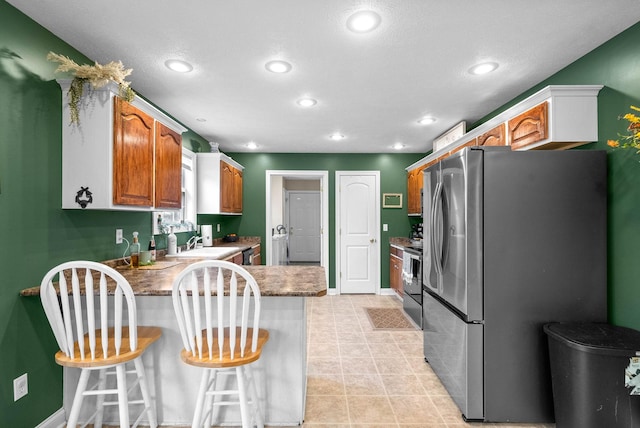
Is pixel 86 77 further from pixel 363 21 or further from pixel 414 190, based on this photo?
pixel 414 190

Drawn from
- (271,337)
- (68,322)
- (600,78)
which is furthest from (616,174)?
(68,322)

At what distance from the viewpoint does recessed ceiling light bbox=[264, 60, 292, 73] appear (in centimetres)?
240

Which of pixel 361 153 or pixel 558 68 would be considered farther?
pixel 361 153

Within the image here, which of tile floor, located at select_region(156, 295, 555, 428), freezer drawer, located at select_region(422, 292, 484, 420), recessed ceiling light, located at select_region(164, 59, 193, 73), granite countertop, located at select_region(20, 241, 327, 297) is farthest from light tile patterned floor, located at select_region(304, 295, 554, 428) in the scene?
recessed ceiling light, located at select_region(164, 59, 193, 73)

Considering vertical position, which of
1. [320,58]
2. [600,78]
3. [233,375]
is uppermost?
[320,58]

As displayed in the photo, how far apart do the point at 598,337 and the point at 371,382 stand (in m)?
1.56

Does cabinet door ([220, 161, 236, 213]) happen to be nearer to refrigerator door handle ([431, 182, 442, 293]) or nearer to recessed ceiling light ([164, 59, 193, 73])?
recessed ceiling light ([164, 59, 193, 73])

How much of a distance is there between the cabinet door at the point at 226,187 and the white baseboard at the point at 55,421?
8.84ft

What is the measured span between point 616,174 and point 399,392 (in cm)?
212

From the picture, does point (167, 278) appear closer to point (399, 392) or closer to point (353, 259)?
point (399, 392)

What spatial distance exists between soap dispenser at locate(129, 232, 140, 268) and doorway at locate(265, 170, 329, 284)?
281 centimetres

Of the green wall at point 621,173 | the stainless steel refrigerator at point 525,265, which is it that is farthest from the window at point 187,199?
the green wall at point 621,173

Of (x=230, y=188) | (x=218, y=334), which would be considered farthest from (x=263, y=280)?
(x=230, y=188)

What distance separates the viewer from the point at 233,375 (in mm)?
2082
